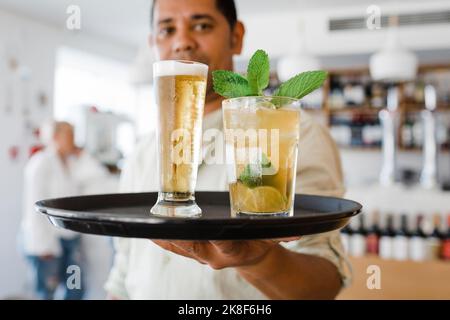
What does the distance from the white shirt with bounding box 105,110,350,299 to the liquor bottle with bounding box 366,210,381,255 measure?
5.32 ft

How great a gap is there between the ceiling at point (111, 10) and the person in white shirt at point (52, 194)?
123 centimetres

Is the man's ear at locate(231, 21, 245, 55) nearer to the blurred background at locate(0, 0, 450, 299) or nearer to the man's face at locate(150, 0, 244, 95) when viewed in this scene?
the man's face at locate(150, 0, 244, 95)

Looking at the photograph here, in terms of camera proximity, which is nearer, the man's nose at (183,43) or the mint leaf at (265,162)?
the mint leaf at (265,162)

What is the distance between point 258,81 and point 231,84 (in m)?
0.04

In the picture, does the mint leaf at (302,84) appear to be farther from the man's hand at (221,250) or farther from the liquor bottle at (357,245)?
the liquor bottle at (357,245)

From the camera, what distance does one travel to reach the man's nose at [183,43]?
0.96 meters

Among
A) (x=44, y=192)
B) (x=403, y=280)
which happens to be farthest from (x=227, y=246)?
(x=44, y=192)

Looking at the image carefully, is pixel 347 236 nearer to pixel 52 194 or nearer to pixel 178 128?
pixel 52 194

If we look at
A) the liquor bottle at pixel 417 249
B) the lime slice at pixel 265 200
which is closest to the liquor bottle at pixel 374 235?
the liquor bottle at pixel 417 249

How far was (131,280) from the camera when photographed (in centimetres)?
118

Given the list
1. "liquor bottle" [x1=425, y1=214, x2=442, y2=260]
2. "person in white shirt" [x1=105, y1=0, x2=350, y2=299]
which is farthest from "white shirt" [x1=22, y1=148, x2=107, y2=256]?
"person in white shirt" [x1=105, y1=0, x2=350, y2=299]

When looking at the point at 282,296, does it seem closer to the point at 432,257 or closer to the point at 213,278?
the point at 213,278

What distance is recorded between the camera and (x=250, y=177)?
723mm
